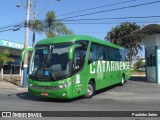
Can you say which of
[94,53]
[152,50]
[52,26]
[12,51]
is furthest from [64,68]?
[12,51]

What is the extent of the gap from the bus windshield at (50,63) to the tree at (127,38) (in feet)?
157

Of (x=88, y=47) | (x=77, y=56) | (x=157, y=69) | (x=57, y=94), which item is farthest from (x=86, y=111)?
(x=157, y=69)

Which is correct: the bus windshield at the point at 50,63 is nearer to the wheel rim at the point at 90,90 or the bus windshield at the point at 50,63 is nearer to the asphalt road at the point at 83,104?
the asphalt road at the point at 83,104

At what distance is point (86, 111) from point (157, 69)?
15.1 metres

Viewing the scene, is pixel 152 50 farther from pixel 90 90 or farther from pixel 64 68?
pixel 64 68

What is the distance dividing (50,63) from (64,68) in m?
0.77

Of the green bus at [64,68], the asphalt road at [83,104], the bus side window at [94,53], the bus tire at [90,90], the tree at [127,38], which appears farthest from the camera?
the tree at [127,38]

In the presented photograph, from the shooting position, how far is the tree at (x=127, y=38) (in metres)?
61.9

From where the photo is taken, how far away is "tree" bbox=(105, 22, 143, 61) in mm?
61938

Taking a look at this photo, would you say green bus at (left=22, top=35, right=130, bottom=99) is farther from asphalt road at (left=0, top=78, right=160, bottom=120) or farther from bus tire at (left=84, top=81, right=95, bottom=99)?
asphalt road at (left=0, top=78, right=160, bottom=120)

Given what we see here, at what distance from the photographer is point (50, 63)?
13.8 m

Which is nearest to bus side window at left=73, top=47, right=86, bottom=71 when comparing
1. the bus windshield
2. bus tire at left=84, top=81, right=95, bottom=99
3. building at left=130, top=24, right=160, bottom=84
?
the bus windshield

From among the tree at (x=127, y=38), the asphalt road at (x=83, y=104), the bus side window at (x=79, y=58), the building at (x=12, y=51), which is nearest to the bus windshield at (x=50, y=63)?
the bus side window at (x=79, y=58)

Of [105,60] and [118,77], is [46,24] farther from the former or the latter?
[105,60]
